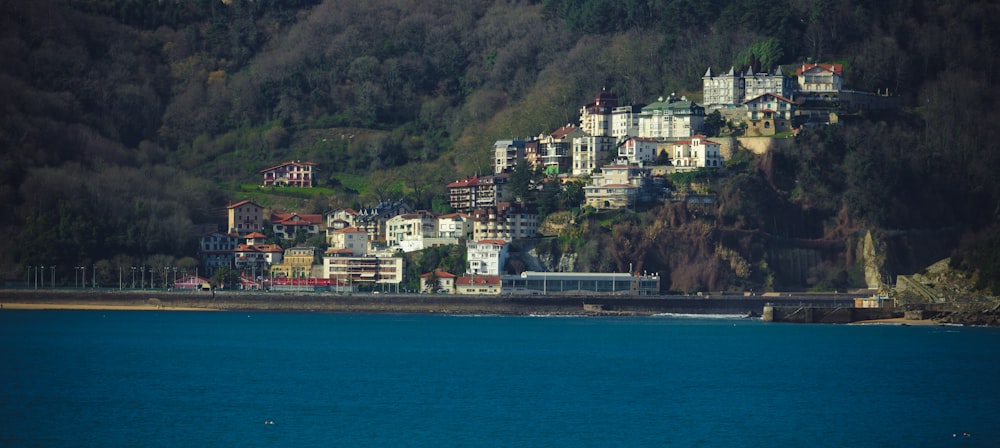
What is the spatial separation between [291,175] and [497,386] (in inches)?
2803

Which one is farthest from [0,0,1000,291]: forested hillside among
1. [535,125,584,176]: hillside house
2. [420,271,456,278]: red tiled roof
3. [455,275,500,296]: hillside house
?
[535,125,584,176]: hillside house

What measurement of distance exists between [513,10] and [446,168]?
28.0 m

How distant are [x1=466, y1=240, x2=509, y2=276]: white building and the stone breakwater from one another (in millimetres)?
3177

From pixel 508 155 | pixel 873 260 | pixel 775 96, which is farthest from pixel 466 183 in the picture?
pixel 873 260

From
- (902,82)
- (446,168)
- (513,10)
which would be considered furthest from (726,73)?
(513,10)

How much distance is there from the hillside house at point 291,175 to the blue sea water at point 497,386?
38419 mm

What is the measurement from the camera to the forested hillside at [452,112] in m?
99.8

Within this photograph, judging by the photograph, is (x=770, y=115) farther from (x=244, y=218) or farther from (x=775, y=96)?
(x=244, y=218)

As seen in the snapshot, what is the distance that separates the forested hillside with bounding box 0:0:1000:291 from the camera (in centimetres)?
9975

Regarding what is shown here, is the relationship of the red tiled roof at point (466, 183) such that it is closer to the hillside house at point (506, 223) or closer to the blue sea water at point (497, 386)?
the hillside house at point (506, 223)

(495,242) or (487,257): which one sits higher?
(495,242)

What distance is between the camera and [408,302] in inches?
3809

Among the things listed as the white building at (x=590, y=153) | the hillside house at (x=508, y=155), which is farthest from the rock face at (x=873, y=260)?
the hillside house at (x=508, y=155)

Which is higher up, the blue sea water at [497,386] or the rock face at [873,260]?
the rock face at [873,260]
